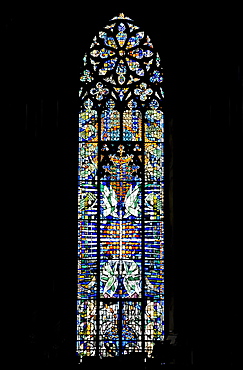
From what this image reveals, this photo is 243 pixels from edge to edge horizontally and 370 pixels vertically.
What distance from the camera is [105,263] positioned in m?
12.7

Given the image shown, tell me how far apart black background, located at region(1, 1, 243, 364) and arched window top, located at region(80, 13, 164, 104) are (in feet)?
0.67

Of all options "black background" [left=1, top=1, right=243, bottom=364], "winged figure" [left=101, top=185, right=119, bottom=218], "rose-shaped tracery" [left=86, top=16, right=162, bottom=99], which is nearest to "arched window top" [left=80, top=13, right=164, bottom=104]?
"rose-shaped tracery" [left=86, top=16, right=162, bottom=99]

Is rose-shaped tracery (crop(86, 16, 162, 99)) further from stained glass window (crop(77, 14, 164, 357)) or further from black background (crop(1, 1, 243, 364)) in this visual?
black background (crop(1, 1, 243, 364))

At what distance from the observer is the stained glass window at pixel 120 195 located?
12492mm

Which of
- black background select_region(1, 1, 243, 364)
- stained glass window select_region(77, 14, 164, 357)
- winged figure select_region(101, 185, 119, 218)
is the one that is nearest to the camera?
black background select_region(1, 1, 243, 364)

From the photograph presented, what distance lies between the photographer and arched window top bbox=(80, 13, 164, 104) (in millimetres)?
Answer: 13250

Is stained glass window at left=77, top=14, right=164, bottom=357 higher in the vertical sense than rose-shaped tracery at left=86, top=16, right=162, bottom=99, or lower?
lower
